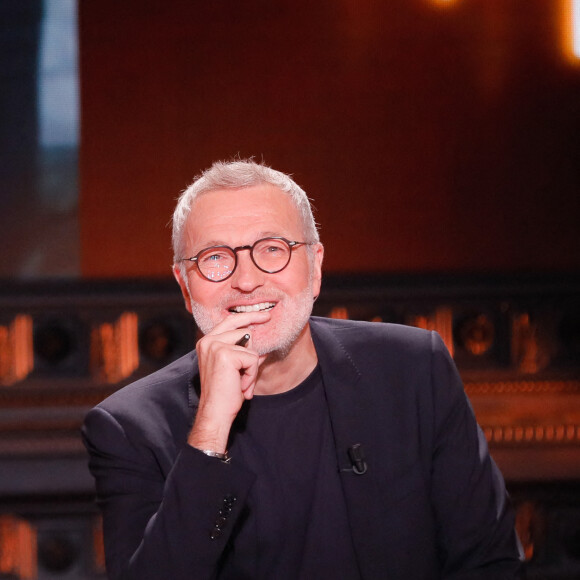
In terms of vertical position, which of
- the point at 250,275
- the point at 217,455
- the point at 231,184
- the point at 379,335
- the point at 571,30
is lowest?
the point at 217,455

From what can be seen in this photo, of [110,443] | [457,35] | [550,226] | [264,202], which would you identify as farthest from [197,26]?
[110,443]

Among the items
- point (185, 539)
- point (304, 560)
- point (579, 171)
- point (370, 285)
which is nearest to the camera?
point (185, 539)

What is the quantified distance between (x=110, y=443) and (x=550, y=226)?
2.66m

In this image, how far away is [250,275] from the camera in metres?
1.25

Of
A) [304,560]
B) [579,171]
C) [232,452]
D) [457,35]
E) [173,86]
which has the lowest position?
[304,560]

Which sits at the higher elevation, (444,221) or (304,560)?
(444,221)

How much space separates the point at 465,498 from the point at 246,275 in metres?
0.54

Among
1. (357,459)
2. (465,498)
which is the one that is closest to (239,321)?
(357,459)

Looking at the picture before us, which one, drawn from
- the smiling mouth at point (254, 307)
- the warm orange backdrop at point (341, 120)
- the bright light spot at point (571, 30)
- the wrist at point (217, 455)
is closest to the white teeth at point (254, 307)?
the smiling mouth at point (254, 307)

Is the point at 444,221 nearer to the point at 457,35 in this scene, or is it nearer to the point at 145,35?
the point at 457,35

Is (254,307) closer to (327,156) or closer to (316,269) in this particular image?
(316,269)

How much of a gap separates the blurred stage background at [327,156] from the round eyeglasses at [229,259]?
6.16 ft

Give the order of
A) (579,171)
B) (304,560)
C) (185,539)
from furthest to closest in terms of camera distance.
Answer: (579,171)
(304,560)
(185,539)

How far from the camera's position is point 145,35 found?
331 cm
